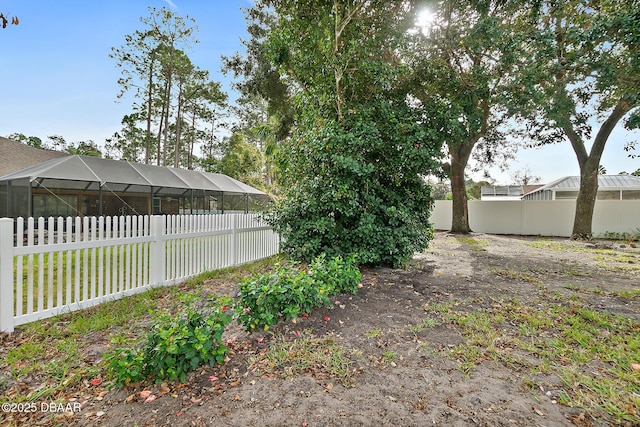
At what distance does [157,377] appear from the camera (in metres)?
2.03

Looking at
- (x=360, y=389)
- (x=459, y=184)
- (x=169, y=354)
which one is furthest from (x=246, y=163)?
(x=360, y=389)

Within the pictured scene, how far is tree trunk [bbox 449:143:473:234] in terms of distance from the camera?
41.4 feet

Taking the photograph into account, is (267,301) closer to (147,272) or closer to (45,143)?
(147,272)

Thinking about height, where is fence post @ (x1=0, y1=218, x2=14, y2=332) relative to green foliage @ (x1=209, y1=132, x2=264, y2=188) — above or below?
below

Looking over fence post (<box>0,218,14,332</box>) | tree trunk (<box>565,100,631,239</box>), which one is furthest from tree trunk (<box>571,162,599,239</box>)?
fence post (<box>0,218,14,332</box>)

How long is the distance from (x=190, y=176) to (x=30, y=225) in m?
13.9

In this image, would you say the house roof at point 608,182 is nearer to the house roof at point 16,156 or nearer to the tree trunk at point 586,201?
the tree trunk at point 586,201

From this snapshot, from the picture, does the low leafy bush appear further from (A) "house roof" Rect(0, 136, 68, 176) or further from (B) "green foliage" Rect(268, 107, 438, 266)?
(A) "house roof" Rect(0, 136, 68, 176)

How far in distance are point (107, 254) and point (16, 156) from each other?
18.6m

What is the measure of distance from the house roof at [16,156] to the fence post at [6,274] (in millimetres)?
17462

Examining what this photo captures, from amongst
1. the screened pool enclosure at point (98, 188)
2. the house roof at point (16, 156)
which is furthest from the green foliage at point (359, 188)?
the house roof at point (16, 156)

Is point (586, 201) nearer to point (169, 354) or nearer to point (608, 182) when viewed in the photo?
point (608, 182)

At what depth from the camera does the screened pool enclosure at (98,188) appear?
37.2 feet

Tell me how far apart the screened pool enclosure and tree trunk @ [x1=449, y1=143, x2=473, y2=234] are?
8.39 m
